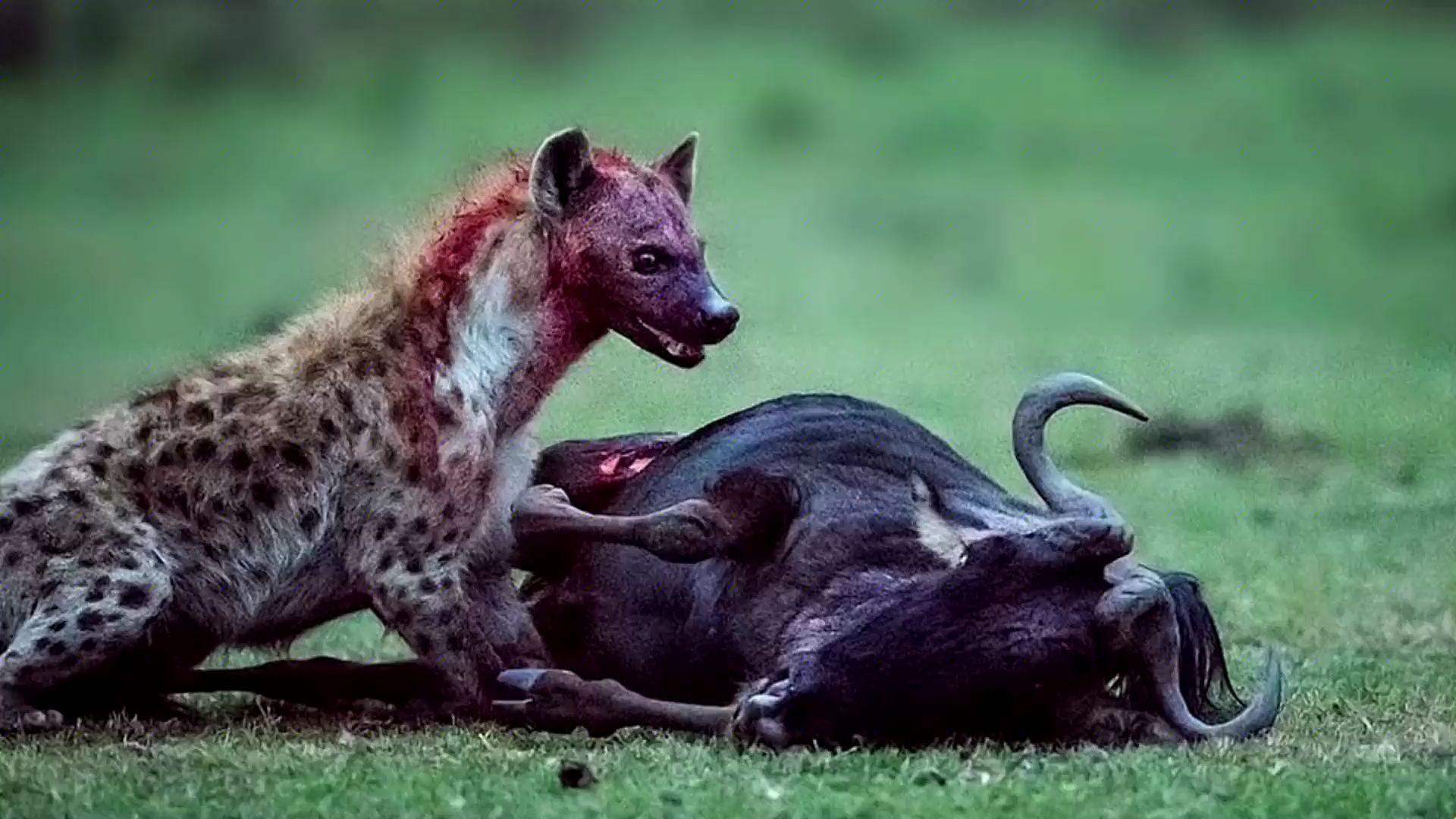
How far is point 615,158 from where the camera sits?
19.3 feet

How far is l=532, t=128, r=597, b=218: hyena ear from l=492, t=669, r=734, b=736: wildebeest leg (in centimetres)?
99

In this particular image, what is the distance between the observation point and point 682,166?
604cm

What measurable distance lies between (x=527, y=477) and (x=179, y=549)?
28.5 inches

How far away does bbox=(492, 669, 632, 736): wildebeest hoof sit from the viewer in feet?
16.8

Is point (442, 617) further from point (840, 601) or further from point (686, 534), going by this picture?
point (840, 601)

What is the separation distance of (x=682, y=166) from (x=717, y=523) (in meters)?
1.04

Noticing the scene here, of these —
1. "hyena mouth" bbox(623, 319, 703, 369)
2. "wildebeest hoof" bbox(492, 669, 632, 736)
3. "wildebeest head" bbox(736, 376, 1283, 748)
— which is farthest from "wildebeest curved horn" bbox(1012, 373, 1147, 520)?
"wildebeest hoof" bbox(492, 669, 632, 736)

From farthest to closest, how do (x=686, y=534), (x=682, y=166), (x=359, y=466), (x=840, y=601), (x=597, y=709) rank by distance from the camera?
(x=682, y=166)
(x=359, y=466)
(x=686, y=534)
(x=597, y=709)
(x=840, y=601)

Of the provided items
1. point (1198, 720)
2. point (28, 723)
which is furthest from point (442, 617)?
point (1198, 720)

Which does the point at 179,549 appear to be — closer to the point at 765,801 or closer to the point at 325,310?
the point at 325,310

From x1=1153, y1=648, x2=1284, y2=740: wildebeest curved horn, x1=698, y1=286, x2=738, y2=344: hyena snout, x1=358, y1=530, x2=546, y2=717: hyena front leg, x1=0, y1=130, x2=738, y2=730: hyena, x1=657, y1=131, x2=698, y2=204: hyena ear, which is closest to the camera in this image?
x1=1153, y1=648, x2=1284, y2=740: wildebeest curved horn

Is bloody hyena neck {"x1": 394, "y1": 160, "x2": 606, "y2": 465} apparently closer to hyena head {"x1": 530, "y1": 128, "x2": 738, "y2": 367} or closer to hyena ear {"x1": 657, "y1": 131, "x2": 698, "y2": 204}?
hyena head {"x1": 530, "y1": 128, "x2": 738, "y2": 367}

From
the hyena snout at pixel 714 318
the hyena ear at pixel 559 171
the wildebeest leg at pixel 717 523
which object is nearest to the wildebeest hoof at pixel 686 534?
the wildebeest leg at pixel 717 523

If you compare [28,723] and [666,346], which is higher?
[666,346]
